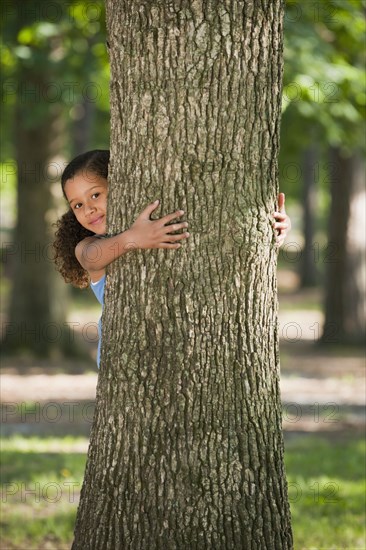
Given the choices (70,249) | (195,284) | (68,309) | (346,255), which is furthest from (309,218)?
(195,284)

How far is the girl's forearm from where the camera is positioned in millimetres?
3373

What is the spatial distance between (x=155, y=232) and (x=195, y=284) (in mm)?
258

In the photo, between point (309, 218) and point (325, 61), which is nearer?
point (325, 61)

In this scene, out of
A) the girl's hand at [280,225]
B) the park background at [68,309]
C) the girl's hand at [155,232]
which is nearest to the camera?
the girl's hand at [155,232]

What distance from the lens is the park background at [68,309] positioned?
5.88 metres

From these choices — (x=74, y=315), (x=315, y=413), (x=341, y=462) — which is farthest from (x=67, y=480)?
(x=74, y=315)

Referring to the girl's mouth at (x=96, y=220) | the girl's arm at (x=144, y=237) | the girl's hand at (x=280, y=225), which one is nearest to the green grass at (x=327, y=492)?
the girl's hand at (x=280, y=225)

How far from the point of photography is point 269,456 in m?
3.44

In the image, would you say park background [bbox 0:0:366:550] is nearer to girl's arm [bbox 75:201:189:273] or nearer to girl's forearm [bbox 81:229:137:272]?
girl's forearm [bbox 81:229:137:272]

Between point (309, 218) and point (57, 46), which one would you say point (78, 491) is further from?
point (309, 218)

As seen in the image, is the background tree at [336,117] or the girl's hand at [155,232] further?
the background tree at [336,117]

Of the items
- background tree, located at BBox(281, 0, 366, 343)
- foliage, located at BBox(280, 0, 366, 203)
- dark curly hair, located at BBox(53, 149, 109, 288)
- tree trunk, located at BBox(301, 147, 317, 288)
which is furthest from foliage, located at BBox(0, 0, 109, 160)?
tree trunk, located at BBox(301, 147, 317, 288)

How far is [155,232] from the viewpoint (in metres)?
3.27

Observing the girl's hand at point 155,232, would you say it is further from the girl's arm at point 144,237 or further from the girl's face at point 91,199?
the girl's face at point 91,199
